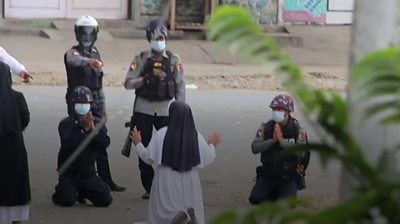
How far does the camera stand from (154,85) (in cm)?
969

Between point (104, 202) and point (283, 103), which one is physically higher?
point (283, 103)

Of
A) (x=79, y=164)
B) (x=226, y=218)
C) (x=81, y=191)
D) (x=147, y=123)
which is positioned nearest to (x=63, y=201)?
(x=81, y=191)

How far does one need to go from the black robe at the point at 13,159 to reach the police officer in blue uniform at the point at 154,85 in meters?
2.01

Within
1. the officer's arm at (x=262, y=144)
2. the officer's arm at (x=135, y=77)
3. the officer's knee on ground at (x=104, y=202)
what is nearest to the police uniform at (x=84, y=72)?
the officer's arm at (x=135, y=77)

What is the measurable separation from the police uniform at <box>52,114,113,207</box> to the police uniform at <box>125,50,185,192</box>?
0.57 m

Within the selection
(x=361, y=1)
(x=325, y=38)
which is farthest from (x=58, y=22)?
(x=361, y=1)

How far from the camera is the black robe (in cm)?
760

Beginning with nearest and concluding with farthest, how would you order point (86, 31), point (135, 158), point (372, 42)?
point (372, 42), point (86, 31), point (135, 158)

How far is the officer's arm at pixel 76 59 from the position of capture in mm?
10070

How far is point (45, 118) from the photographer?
1384cm

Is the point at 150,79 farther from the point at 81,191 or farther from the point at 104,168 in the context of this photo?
the point at 81,191

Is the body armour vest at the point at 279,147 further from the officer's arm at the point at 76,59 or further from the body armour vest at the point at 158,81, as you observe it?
the officer's arm at the point at 76,59

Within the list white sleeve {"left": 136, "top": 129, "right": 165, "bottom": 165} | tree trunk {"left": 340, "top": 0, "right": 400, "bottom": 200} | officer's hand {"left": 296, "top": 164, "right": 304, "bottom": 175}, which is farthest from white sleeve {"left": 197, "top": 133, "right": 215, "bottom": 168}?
tree trunk {"left": 340, "top": 0, "right": 400, "bottom": 200}

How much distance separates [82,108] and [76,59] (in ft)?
3.65
